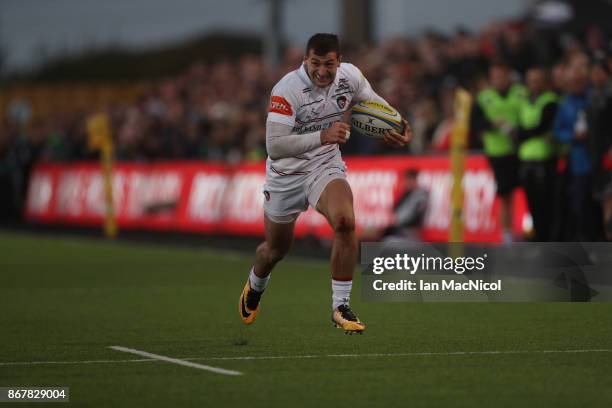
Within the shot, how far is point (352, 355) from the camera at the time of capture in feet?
30.5

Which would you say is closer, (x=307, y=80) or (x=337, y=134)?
(x=337, y=134)

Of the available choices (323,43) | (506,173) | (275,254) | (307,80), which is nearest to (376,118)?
(307,80)

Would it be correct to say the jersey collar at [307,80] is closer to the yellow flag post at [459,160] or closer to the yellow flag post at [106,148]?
the yellow flag post at [459,160]

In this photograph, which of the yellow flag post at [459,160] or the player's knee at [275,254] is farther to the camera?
the yellow flag post at [459,160]

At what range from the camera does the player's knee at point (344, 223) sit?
10.3m

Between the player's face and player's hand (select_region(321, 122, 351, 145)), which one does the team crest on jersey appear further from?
player's hand (select_region(321, 122, 351, 145))

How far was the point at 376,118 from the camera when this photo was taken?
432 inches

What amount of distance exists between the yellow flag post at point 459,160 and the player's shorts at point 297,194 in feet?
21.3

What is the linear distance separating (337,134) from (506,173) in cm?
712

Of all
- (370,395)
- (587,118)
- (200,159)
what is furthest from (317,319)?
(200,159)

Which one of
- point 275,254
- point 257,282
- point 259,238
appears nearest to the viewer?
point 275,254

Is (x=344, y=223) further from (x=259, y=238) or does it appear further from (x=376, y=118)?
(x=259, y=238)

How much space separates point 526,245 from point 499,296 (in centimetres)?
284

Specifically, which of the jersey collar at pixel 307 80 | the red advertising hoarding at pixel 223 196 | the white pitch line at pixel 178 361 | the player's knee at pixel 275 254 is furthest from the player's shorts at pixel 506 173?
the white pitch line at pixel 178 361
